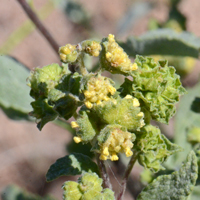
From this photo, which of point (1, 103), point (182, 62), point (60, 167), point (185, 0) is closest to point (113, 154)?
point (60, 167)

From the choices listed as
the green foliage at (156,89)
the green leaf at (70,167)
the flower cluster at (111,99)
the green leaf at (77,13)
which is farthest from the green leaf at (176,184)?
the green leaf at (77,13)

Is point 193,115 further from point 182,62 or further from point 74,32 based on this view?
point 74,32

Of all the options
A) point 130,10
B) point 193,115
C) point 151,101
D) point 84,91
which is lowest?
point 193,115

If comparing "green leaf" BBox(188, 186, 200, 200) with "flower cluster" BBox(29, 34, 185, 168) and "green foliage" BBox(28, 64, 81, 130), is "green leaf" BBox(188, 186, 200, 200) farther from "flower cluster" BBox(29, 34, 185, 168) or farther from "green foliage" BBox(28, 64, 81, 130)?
"green foliage" BBox(28, 64, 81, 130)

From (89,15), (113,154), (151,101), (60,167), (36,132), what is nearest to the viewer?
(113,154)

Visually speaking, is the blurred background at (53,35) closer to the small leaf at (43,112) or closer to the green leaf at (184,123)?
the green leaf at (184,123)

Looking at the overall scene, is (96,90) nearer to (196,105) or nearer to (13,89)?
(196,105)
